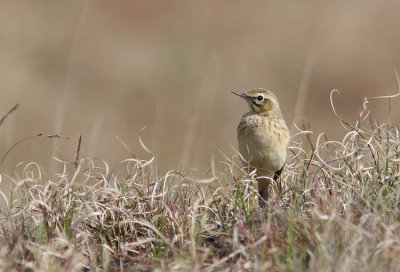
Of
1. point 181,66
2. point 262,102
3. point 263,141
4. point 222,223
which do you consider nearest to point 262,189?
point 263,141

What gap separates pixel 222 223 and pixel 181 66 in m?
11.7

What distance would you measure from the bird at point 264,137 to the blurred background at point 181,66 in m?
6.61

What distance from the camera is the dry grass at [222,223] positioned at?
3.53 metres

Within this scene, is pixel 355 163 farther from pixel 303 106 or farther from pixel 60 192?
pixel 303 106

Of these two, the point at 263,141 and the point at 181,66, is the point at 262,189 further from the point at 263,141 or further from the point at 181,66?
the point at 181,66

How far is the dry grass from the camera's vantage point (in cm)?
353

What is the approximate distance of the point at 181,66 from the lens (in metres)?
15.7

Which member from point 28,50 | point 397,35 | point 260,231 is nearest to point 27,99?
point 28,50

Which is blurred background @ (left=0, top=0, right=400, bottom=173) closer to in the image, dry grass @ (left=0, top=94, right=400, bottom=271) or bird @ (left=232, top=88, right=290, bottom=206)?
bird @ (left=232, top=88, right=290, bottom=206)

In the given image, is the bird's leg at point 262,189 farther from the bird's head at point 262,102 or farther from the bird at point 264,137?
the bird's head at point 262,102

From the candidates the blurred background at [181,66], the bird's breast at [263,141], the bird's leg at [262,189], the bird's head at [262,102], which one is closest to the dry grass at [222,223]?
the bird's leg at [262,189]

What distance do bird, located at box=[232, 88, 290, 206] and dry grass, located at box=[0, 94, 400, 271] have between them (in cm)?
44

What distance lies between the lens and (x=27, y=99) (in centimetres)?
1401

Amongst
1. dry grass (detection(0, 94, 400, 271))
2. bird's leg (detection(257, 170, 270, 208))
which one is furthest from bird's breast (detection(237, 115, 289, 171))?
dry grass (detection(0, 94, 400, 271))
